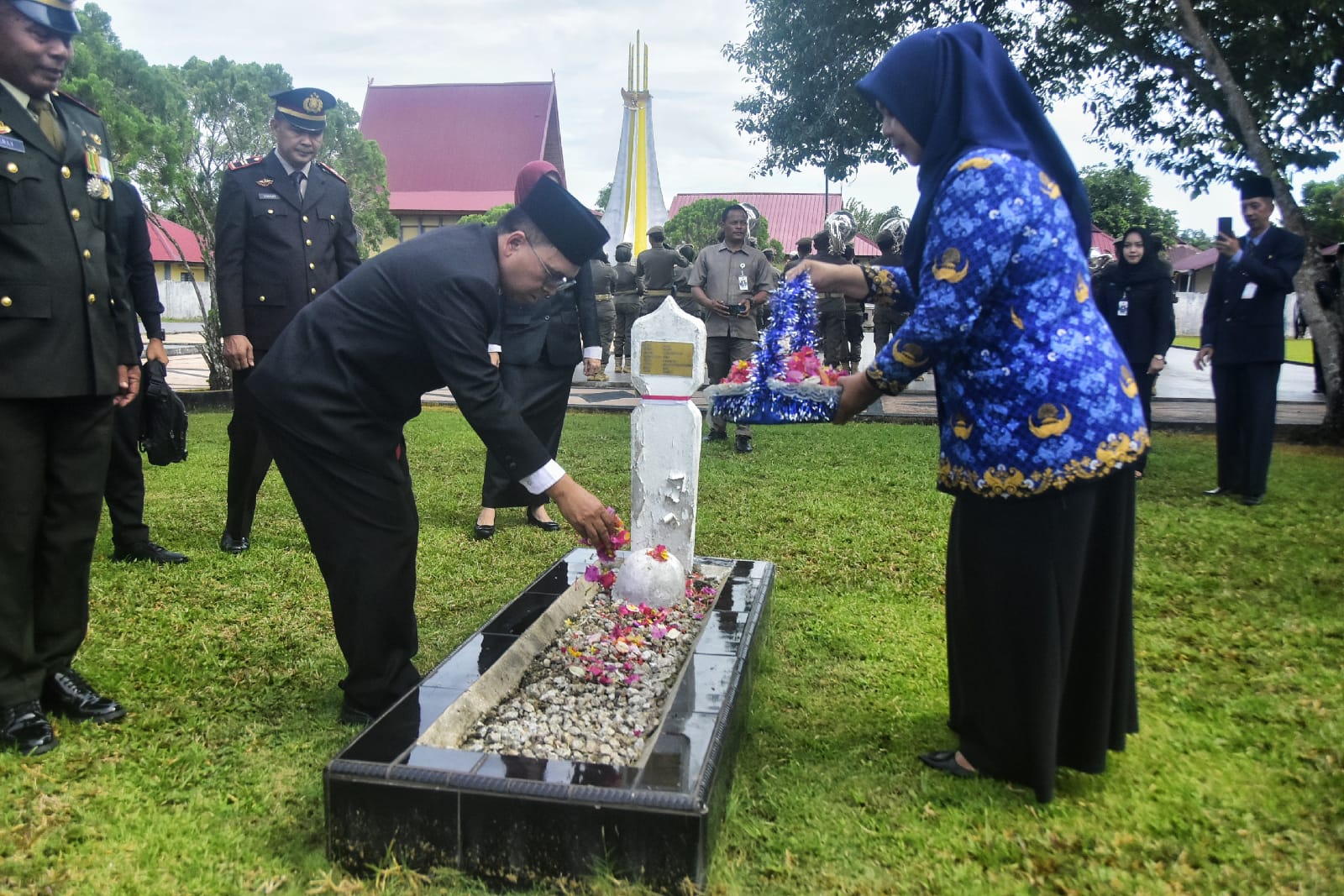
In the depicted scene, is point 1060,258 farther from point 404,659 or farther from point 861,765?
point 404,659

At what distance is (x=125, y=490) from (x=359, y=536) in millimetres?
2639

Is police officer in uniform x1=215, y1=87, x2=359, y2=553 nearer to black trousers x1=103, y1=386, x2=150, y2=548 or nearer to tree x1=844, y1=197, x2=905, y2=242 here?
black trousers x1=103, y1=386, x2=150, y2=548

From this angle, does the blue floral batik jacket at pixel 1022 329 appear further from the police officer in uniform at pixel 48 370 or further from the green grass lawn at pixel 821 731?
the police officer in uniform at pixel 48 370

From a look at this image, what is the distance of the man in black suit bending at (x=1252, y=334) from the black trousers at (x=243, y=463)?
6.44m

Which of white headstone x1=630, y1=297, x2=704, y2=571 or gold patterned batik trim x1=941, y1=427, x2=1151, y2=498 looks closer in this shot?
gold patterned batik trim x1=941, y1=427, x2=1151, y2=498

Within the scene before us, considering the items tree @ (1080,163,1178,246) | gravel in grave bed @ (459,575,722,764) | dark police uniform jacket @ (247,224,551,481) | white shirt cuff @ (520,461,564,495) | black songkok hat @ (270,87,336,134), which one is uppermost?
tree @ (1080,163,1178,246)

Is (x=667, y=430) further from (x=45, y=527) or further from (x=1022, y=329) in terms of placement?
(x=45, y=527)

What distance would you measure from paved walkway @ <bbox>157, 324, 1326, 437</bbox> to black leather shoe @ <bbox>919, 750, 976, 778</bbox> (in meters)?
5.71

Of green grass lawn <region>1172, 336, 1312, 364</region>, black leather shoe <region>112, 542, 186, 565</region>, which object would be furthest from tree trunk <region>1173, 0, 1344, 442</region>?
green grass lawn <region>1172, 336, 1312, 364</region>

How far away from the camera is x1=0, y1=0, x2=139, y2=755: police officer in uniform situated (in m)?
2.94

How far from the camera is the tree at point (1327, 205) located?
86.5 ft

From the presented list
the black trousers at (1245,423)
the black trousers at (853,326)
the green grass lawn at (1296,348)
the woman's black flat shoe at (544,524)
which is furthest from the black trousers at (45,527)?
the green grass lawn at (1296,348)

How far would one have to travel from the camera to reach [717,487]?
7254 mm

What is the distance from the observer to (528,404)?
5738mm
